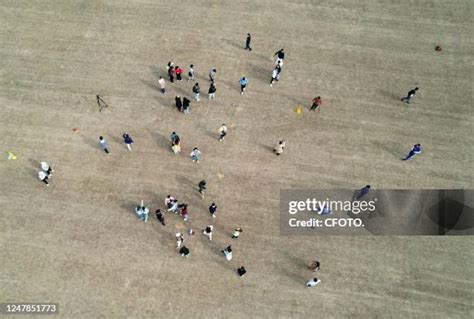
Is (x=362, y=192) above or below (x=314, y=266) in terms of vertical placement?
above

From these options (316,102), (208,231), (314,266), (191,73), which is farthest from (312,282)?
(191,73)

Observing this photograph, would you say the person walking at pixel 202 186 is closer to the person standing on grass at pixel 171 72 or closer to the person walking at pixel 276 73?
the person standing on grass at pixel 171 72

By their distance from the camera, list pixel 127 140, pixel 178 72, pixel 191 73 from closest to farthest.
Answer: pixel 127 140
pixel 178 72
pixel 191 73

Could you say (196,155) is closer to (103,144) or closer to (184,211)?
(184,211)

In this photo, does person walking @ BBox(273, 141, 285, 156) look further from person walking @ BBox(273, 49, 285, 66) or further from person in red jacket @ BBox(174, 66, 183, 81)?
person in red jacket @ BBox(174, 66, 183, 81)

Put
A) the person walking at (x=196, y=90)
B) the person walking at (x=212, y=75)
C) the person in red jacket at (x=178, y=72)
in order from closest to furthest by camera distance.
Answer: the person walking at (x=196, y=90) < the person walking at (x=212, y=75) < the person in red jacket at (x=178, y=72)

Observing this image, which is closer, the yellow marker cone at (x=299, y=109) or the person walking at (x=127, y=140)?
the person walking at (x=127, y=140)

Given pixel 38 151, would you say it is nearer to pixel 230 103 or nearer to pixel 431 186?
pixel 230 103

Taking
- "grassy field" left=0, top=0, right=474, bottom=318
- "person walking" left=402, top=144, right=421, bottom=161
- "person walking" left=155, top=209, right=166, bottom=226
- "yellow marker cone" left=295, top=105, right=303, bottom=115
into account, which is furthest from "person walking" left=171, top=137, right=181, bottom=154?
"person walking" left=402, top=144, right=421, bottom=161

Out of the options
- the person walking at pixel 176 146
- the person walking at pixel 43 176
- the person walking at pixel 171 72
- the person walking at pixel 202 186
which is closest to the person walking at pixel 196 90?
the person walking at pixel 171 72
